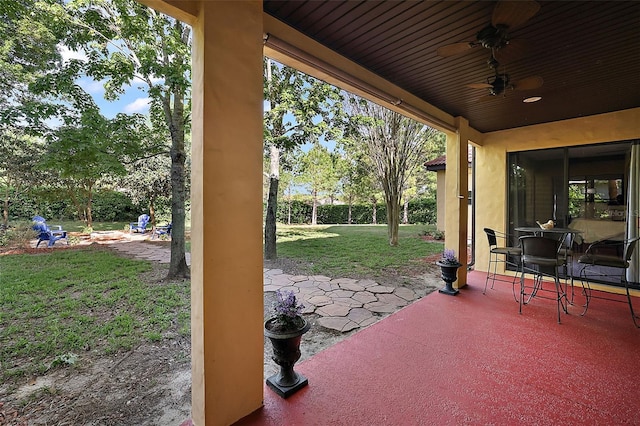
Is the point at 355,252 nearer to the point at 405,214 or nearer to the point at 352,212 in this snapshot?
the point at 352,212

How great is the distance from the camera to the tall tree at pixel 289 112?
234 inches

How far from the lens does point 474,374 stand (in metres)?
2.07

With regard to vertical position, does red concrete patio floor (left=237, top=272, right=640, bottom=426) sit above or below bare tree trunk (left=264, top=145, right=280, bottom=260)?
below

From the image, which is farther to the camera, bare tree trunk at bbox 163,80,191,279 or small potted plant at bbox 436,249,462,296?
bare tree trunk at bbox 163,80,191,279

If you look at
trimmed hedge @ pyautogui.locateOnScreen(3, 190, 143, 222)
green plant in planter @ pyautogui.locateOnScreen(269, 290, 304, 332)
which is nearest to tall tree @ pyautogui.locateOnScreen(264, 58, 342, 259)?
green plant in planter @ pyautogui.locateOnScreen(269, 290, 304, 332)

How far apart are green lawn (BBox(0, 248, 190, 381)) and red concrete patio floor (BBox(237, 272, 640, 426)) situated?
179cm

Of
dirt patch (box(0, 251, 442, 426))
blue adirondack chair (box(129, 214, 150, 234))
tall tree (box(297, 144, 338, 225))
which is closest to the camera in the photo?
dirt patch (box(0, 251, 442, 426))

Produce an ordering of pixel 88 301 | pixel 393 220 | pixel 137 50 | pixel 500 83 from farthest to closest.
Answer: pixel 393 220
pixel 137 50
pixel 88 301
pixel 500 83

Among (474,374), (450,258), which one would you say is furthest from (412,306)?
(474,374)

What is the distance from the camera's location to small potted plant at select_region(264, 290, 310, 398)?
5.98 feet

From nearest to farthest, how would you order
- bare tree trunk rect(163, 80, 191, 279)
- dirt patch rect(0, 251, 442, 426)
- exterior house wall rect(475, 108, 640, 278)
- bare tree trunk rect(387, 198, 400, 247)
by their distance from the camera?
dirt patch rect(0, 251, 442, 426)
exterior house wall rect(475, 108, 640, 278)
bare tree trunk rect(163, 80, 191, 279)
bare tree trunk rect(387, 198, 400, 247)

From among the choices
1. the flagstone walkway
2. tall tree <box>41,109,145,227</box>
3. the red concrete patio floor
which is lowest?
the flagstone walkway

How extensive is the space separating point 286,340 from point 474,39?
8.84 feet

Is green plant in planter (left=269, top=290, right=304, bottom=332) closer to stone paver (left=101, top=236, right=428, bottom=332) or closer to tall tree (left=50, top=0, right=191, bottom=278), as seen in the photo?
stone paver (left=101, top=236, right=428, bottom=332)
